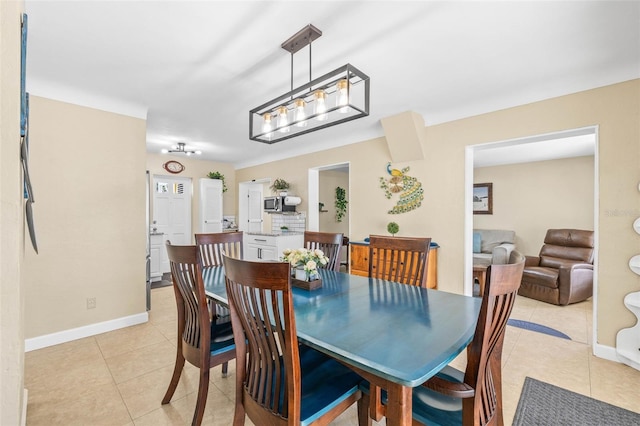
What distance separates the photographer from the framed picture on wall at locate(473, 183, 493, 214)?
6.14 m

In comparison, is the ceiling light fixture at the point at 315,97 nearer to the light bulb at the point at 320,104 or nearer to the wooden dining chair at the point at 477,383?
the light bulb at the point at 320,104

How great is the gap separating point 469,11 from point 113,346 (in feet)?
13.0

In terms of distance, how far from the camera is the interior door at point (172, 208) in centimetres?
575

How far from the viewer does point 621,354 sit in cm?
238

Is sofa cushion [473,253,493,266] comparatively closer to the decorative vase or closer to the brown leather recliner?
the brown leather recliner

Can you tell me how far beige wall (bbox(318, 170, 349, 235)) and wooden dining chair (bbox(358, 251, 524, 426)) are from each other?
533cm

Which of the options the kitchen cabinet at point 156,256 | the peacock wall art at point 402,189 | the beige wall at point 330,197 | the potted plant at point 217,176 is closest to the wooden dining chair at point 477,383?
the peacock wall art at point 402,189

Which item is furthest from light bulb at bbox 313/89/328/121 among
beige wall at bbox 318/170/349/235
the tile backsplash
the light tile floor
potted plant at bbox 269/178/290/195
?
beige wall at bbox 318/170/349/235

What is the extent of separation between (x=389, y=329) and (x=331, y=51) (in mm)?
1972

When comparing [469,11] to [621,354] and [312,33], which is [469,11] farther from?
[621,354]

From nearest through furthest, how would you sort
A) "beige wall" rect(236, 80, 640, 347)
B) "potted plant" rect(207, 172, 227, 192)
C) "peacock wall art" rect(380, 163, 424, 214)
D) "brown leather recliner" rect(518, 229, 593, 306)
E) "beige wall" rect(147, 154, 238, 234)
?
"beige wall" rect(236, 80, 640, 347), "peacock wall art" rect(380, 163, 424, 214), "brown leather recliner" rect(518, 229, 593, 306), "beige wall" rect(147, 154, 238, 234), "potted plant" rect(207, 172, 227, 192)

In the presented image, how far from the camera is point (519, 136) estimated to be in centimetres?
296

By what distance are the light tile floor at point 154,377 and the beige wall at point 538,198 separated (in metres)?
2.88

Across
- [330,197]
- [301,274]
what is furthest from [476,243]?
[301,274]
